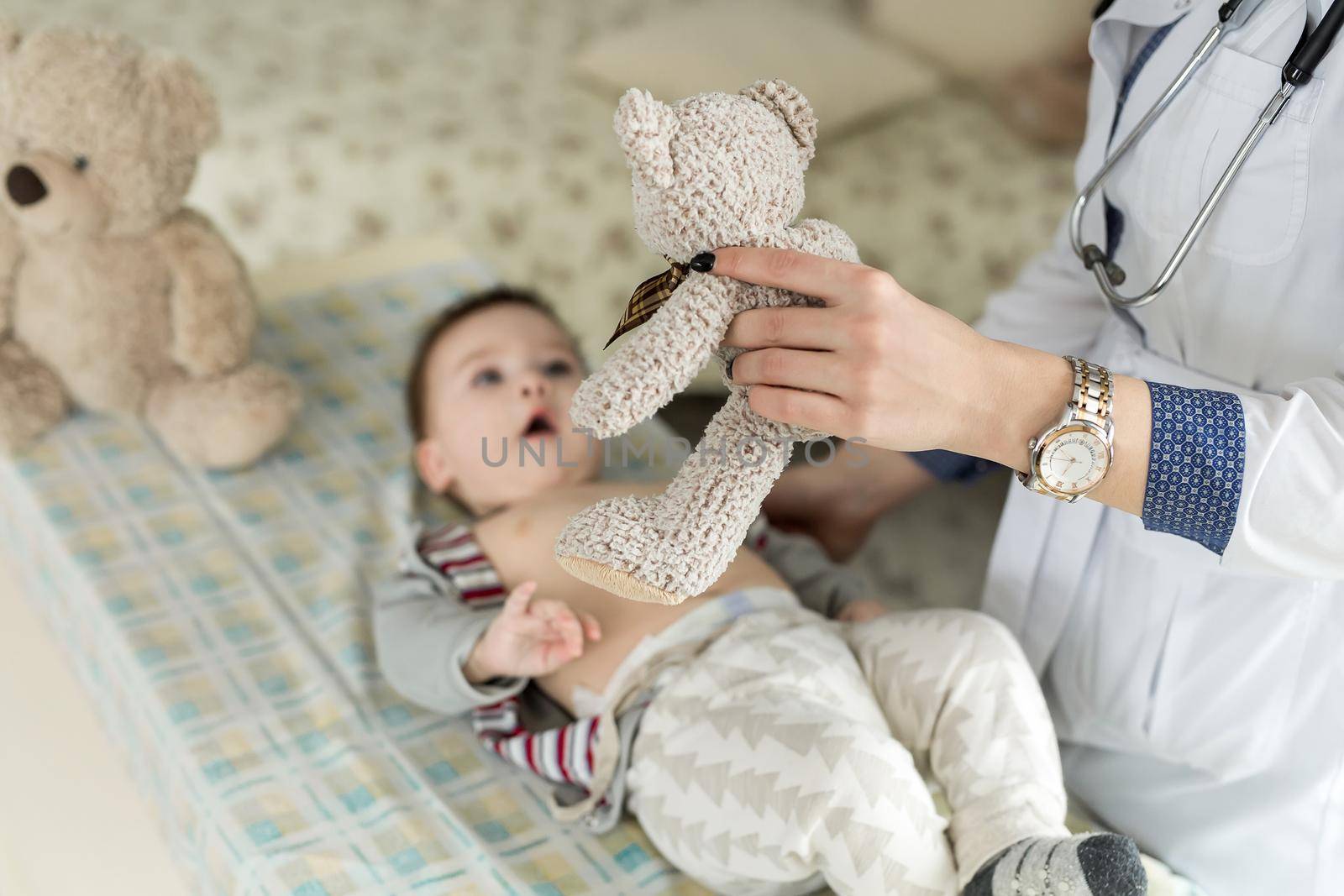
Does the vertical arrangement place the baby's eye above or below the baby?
above

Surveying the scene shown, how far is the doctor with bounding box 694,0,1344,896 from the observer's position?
2.69ft

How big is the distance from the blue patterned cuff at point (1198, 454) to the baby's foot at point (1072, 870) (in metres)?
0.27

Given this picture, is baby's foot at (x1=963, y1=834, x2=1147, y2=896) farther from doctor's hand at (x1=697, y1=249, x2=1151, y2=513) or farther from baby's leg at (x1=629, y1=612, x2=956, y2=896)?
doctor's hand at (x1=697, y1=249, x2=1151, y2=513)

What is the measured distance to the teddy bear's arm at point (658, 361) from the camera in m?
0.76

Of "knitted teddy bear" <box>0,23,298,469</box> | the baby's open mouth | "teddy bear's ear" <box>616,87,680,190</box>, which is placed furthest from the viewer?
the baby's open mouth

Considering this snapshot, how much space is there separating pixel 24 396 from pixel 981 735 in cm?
130

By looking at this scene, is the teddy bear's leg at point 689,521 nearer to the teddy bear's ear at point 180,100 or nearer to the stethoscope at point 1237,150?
the stethoscope at point 1237,150

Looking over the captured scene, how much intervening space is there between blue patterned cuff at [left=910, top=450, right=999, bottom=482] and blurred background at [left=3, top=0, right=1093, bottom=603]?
605 millimetres

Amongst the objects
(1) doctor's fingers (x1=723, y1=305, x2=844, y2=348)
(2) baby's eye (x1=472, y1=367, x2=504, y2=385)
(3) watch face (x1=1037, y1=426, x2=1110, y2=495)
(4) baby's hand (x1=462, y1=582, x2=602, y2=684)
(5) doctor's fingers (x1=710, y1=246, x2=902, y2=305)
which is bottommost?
(4) baby's hand (x1=462, y1=582, x2=602, y2=684)

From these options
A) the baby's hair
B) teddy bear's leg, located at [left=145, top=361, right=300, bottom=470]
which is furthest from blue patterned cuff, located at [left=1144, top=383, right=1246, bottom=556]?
teddy bear's leg, located at [left=145, top=361, right=300, bottom=470]

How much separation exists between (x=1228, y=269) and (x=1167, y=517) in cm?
26

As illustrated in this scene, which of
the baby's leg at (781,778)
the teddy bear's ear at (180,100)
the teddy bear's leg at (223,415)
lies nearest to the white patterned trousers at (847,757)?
the baby's leg at (781,778)

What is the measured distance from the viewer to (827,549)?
1.75 meters

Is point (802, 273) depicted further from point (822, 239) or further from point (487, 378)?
point (487, 378)
